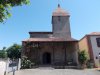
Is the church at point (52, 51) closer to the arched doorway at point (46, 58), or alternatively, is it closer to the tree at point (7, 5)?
the arched doorway at point (46, 58)

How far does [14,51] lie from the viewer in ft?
192

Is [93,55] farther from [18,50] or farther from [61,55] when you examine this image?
[18,50]

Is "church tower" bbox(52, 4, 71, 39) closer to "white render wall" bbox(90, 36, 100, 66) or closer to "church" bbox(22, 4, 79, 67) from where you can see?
"church" bbox(22, 4, 79, 67)

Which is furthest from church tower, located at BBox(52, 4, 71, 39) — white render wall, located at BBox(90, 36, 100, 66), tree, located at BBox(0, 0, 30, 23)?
tree, located at BBox(0, 0, 30, 23)

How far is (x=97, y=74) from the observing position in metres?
15.6

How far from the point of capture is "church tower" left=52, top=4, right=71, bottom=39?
30.8m

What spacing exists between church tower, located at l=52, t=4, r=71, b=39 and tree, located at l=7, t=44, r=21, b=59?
30.1 metres

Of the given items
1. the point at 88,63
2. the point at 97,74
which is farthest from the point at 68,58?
the point at 97,74

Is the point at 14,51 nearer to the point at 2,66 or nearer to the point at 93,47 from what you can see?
the point at 93,47

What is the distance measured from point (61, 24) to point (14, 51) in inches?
1289

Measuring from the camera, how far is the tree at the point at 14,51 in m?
57.6

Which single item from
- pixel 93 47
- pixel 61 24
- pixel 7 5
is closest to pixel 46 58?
pixel 61 24

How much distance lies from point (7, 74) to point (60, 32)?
1907cm

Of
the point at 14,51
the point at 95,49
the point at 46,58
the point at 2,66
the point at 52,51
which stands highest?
the point at 14,51
